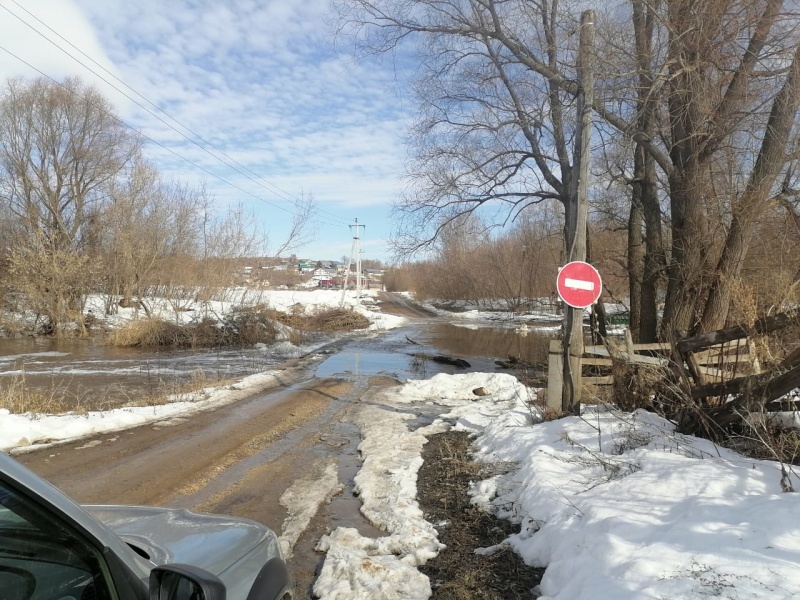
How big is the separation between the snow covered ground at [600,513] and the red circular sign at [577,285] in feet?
5.04

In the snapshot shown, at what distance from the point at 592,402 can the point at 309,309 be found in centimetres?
3054

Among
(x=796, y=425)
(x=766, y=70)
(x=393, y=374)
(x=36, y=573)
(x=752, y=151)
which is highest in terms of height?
(x=766, y=70)

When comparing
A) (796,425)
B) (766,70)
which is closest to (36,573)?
(796,425)

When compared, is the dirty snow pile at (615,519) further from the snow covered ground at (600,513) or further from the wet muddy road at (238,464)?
the wet muddy road at (238,464)

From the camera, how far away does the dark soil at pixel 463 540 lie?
4.01 m

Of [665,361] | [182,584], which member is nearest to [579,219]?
[665,361]

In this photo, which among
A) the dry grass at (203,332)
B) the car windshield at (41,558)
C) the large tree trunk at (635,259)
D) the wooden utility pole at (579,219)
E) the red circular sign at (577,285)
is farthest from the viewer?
the dry grass at (203,332)

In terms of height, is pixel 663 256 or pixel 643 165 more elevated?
pixel 643 165

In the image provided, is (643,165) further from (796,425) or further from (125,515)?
(125,515)

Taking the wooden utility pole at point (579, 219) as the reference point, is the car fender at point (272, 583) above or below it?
below

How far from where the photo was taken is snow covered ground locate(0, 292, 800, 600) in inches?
123

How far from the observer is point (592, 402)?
8797 millimetres

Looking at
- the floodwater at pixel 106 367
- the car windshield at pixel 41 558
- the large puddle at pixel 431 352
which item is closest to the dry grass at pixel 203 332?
the floodwater at pixel 106 367

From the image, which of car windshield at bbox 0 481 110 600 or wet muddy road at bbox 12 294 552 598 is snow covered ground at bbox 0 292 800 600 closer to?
wet muddy road at bbox 12 294 552 598
